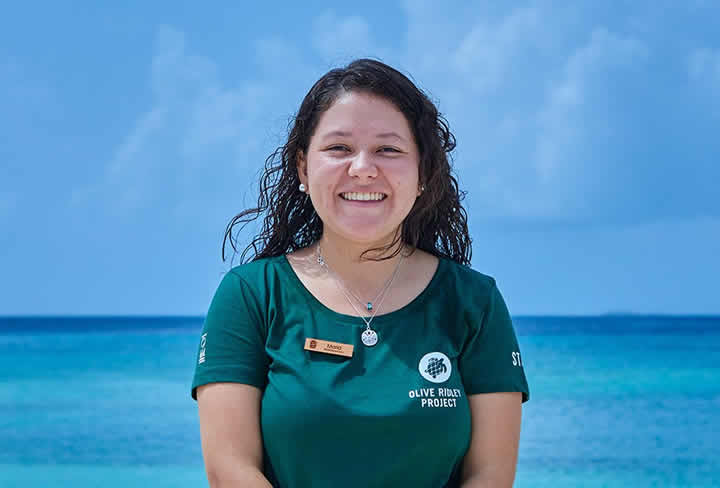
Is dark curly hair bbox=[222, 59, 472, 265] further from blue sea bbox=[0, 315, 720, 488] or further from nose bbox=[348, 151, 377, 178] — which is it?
blue sea bbox=[0, 315, 720, 488]

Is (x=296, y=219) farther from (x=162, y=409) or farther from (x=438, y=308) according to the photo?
(x=162, y=409)

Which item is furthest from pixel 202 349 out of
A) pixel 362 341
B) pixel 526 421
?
pixel 526 421

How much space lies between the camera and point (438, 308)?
2211 millimetres

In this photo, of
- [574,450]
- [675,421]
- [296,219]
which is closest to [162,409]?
[574,450]

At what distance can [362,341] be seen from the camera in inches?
83.7

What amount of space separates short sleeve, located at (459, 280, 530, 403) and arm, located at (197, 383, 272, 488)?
0.49m

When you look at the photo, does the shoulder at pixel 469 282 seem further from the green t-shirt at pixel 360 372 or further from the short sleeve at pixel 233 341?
the short sleeve at pixel 233 341

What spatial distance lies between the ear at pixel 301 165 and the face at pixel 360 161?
14 cm

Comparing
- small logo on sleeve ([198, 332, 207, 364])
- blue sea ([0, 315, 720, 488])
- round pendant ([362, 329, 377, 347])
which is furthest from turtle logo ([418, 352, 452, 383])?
blue sea ([0, 315, 720, 488])

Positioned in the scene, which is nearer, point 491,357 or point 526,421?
point 491,357

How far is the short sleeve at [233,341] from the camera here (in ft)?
6.84

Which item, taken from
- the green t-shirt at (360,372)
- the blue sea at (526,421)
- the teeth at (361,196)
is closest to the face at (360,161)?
the teeth at (361,196)

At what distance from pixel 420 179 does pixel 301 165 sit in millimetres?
301

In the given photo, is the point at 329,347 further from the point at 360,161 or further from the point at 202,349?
the point at 360,161
